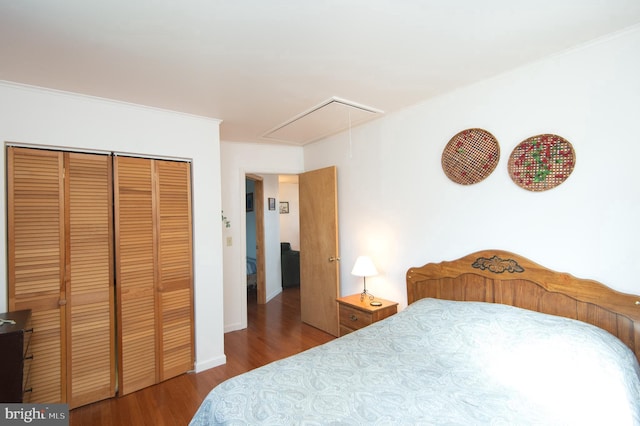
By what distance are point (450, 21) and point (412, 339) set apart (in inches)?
72.0

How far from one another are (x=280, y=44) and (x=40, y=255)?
222cm

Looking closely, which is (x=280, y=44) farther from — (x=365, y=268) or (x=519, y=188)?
(x=365, y=268)

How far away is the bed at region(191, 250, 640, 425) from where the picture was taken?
125cm

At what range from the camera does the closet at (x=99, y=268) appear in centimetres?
210

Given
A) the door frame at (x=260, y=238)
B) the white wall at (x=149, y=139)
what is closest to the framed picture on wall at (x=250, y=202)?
the door frame at (x=260, y=238)

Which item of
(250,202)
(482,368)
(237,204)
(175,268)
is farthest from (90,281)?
(250,202)

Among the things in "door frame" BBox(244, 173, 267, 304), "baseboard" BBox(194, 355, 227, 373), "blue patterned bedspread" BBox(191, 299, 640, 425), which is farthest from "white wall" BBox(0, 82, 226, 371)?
"door frame" BBox(244, 173, 267, 304)

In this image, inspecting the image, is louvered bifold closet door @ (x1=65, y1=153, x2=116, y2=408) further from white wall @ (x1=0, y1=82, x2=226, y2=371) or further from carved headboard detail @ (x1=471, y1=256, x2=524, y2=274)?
carved headboard detail @ (x1=471, y1=256, x2=524, y2=274)

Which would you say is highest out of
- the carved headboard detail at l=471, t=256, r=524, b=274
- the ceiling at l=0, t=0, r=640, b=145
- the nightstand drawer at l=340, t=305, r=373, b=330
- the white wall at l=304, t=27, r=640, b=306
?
the ceiling at l=0, t=0, r=640, b=145

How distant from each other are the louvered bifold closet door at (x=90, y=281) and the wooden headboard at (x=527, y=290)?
2526mm

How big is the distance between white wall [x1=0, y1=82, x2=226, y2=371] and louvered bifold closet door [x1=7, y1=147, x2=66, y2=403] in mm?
62

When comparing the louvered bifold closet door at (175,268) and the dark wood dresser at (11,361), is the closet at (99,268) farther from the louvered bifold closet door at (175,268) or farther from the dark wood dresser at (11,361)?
the dark wood dresser at (11,361)

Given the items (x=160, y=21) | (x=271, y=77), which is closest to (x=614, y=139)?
(x=271, y=77)

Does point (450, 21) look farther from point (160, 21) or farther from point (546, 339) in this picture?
point (546, 339)
